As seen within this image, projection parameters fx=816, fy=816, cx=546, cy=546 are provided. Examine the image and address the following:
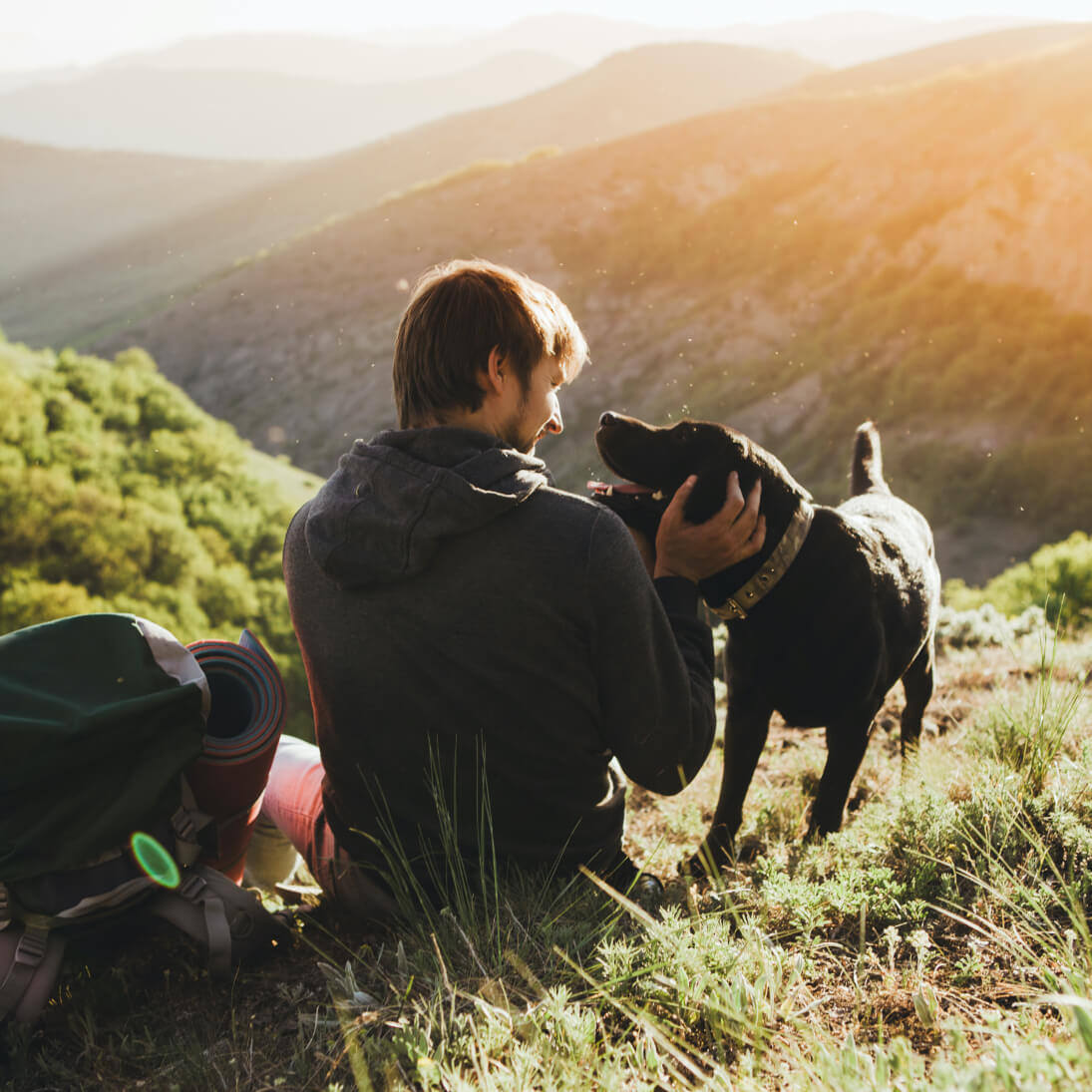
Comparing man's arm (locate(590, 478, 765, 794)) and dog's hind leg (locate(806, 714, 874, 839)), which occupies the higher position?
man's arm (locate(590, 478, 765, 794))

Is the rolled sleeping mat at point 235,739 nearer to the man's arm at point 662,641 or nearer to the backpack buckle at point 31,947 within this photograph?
the backpack buckle at point 31,947

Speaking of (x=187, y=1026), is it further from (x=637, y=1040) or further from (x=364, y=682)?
(x=637, y=1040)

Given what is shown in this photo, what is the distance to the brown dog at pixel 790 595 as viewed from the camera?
2.33m

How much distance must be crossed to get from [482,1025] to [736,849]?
49.1 inches

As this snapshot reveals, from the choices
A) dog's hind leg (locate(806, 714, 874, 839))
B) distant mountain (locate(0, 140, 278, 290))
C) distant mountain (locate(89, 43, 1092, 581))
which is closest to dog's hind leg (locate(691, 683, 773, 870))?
dog's hind leg (locate(806, 714, 874, 839))

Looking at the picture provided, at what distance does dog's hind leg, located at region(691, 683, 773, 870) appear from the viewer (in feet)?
8.60

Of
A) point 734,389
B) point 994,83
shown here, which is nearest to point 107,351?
point 734,389

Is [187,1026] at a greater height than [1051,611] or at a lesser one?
greater

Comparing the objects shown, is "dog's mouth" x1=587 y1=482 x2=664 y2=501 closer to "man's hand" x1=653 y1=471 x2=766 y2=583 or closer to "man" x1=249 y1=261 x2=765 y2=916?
"man's hand" x1=653 y1=471 x2=766 y2=583

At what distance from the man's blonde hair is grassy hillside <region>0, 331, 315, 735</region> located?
5375 millimetres

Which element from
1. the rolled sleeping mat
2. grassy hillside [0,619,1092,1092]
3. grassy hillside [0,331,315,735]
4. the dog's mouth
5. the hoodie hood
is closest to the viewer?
grassy hillside [0,619,1092,1092]

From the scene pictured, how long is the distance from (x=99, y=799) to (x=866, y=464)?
319cm

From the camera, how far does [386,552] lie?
166 cm

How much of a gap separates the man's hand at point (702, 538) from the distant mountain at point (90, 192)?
109107 millimetres
